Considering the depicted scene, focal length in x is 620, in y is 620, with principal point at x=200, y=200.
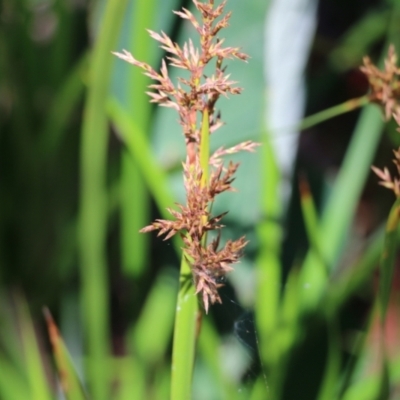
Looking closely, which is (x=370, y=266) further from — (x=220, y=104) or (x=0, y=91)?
(x=0, y=91)

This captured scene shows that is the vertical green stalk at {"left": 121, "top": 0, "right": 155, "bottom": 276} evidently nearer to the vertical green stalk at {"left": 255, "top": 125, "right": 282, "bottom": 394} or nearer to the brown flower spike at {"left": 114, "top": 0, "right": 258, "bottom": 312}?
the vertical green stalk at {"left": 255, "top": 125, "right": 282, "bottom": 394}

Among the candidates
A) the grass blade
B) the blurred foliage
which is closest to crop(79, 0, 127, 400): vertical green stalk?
the blurred foliage

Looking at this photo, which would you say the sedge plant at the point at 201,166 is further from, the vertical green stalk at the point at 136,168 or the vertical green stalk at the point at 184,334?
the vertical green stalk at the point at 136,168

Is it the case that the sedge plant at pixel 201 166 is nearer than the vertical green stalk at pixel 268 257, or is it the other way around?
the sedge plant at pixel 201 166

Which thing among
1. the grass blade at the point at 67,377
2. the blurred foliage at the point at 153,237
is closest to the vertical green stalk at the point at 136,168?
the blurred foliage at the point at 153,237

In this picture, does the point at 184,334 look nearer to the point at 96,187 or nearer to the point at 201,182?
the point at 201,182

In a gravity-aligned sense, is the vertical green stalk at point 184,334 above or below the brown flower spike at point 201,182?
below

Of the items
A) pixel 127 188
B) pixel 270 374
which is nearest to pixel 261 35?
pixel 127 188

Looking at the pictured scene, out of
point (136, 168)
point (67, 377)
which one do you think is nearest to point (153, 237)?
point (136, 168)
